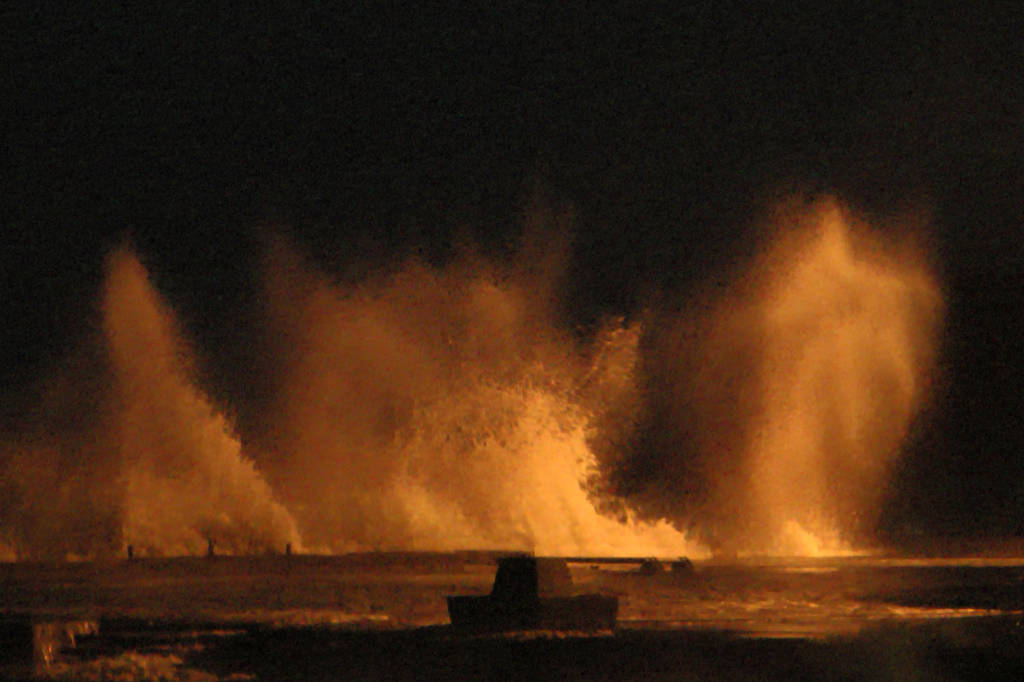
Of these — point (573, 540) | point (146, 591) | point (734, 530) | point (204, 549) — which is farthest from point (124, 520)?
point (734, 530)

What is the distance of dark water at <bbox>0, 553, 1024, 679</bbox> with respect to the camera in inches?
1180

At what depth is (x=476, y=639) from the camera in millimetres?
35312

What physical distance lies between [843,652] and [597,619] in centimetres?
783

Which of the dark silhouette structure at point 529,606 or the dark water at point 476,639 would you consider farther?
the dark silhouette structure at point 529,606

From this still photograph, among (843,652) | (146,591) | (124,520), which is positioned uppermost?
(124,520)

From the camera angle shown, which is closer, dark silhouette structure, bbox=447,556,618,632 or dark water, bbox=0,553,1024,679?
dark water, bbox=0,553,1024,679

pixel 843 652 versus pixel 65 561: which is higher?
pixel 65 561

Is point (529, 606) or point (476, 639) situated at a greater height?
point (529, 606)

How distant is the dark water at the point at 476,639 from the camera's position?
30.0 metres

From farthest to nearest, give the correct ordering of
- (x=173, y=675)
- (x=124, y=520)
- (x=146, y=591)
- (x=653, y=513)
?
1. (x=653, y=513)
2. (x=124, y=520)
3. (x=146, y=591)
4. (x=173, y=675)

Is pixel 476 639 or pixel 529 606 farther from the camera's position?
pixel 529 606

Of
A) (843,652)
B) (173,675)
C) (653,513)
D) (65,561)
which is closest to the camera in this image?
(173,675)

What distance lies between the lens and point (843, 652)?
31875mm

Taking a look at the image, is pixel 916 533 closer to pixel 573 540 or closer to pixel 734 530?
pixel 734 530
